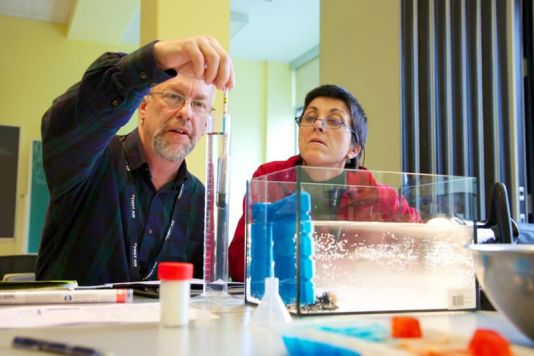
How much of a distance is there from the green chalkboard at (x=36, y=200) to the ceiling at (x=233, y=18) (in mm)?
1045

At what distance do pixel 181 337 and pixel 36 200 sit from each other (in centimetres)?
423

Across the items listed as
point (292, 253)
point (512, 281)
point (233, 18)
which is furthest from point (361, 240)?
point (233, 18)

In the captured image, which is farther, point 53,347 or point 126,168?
point 126,168

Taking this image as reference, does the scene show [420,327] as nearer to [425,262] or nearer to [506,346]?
[506,346]

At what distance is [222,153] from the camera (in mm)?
966

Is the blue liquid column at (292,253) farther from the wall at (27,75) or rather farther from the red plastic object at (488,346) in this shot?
the wall at (27,75)

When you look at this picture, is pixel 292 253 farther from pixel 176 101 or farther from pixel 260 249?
pixel 176 101

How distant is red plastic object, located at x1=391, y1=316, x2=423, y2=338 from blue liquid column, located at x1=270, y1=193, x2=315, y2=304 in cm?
26

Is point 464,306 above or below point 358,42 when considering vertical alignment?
below

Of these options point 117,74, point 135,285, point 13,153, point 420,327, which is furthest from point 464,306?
point 13,153

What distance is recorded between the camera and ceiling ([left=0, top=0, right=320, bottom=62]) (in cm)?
404

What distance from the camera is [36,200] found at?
4.41 m

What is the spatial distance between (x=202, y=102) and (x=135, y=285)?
2.26ft

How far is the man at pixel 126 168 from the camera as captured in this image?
3.56ft
